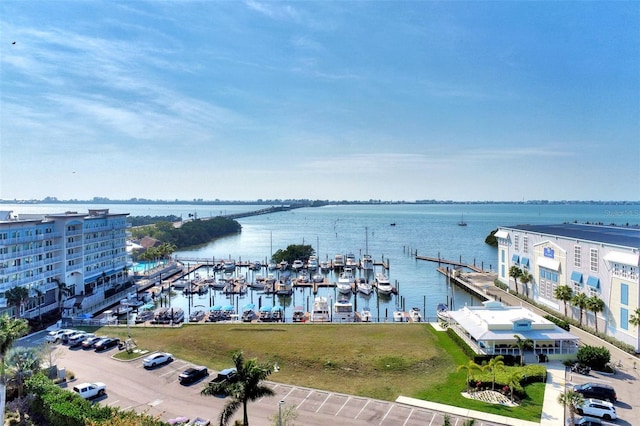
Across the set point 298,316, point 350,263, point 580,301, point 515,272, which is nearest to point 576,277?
point 580,301

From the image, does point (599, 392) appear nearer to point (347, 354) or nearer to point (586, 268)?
point (347, 354)

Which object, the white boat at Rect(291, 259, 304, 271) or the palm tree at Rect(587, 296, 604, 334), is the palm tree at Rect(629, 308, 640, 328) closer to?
the palm tree at Rect(587, 296, 604, 334)

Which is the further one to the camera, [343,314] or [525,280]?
[525,280]

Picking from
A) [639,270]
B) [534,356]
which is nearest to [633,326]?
[639,270]

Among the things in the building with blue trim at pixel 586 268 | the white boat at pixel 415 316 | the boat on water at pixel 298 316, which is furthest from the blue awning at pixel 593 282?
the boat on water at pixel 298 316

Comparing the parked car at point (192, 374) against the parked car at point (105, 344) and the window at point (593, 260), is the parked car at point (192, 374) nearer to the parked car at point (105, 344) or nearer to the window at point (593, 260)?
the parked car at point (105, 344)

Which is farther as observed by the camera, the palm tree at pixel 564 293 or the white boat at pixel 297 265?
the white boat at pixel 297 265

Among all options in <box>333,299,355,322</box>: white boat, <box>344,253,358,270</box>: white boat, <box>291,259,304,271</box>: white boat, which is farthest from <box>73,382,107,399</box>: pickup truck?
<box>344,253,358,270</box>: white boat
